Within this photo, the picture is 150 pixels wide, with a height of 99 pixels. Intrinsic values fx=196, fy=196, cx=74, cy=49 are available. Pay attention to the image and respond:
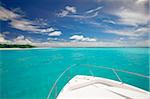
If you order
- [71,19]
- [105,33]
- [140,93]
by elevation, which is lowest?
[140,93]

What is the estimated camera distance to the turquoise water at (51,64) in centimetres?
396

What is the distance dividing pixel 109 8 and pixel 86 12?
46 centimetres

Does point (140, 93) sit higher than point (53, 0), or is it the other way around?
point (53, 0)

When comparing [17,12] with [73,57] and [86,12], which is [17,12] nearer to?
[86,12]

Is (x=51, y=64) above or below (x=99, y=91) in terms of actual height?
below

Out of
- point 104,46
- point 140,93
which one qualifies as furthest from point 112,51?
point 140,93

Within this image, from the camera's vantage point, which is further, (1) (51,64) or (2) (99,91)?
(1) (51,64)

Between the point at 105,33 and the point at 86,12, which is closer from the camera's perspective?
the point at 86,12

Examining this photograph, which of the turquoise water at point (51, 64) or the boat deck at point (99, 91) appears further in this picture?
the turquoise water at point (51, 64)

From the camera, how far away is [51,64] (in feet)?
15.3

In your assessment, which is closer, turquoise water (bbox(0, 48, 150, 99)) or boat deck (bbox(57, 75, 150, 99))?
boat deck (bbox(57, 75, 150, 99))

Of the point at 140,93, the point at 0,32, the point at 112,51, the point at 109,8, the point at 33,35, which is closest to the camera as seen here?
the point at 140,93

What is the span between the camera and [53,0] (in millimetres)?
3719

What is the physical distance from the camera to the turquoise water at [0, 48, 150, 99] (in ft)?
13.0
